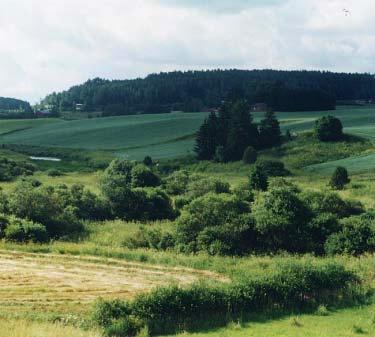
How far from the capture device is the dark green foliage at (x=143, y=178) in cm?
6344

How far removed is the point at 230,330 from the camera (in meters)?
21.4

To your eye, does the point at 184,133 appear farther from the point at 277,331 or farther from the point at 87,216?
the point at 277,331

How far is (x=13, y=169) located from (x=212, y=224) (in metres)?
48.9

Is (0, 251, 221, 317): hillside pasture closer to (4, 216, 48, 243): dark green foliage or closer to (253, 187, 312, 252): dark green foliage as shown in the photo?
(4, 216, 48, 243): dark green foliage

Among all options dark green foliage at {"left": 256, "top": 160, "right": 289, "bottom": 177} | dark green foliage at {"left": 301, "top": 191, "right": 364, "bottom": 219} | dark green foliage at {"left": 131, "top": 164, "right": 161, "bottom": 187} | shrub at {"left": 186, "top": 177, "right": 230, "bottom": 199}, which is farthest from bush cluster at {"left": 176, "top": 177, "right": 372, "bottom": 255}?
dark green foliage at {"left": 256, "top": 160, "right": 289, "bottom": 177}

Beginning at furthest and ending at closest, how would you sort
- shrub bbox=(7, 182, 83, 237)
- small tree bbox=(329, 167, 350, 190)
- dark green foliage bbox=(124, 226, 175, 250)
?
small tree bbox=(329, 167, 350, 190), shrub bbox=(7, 182, 83, 237), dark green foliage bbox=(124, 226, 175, 250)

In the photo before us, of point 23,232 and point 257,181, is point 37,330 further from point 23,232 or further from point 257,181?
point 257,181

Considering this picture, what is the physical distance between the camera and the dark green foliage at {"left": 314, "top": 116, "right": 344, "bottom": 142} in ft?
283

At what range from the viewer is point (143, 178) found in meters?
63.9

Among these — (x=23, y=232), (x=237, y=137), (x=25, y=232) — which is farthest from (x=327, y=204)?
(x=237, y=137)

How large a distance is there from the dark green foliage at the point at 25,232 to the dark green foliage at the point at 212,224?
9015 mm

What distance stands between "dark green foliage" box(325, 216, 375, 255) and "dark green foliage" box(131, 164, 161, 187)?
3110 centimetres

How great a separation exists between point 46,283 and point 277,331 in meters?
12.5

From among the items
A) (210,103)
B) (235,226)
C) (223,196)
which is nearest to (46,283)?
(235,226)
